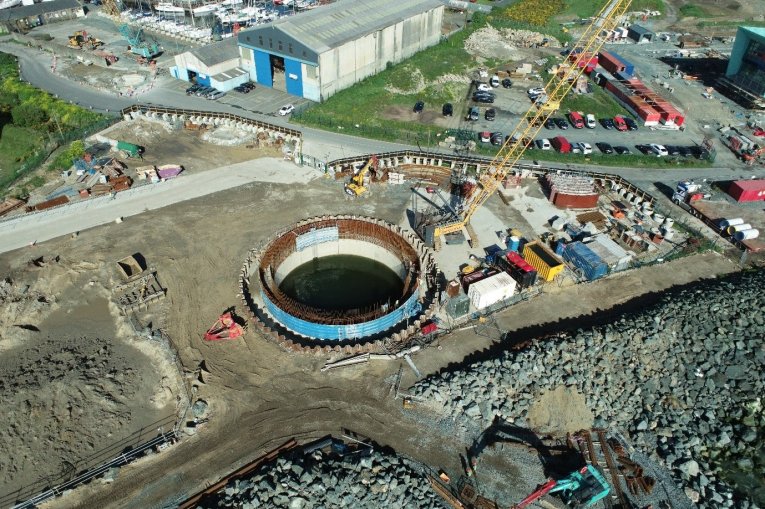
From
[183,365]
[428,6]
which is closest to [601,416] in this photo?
[183,365]

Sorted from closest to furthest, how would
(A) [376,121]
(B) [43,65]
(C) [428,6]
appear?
(A) [376,121], (B) [43,65], (C) [428,6]

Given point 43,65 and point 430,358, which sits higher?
point 43,65

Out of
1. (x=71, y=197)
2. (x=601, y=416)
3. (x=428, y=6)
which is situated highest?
(x=428, y=6)

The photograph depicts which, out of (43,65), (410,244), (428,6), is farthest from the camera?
(428,6)

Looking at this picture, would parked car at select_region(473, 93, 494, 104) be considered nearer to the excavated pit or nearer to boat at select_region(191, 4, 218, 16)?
the excavated pit

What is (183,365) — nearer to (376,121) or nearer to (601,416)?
(601,416)

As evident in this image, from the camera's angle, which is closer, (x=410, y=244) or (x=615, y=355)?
(x=615, y=355)
